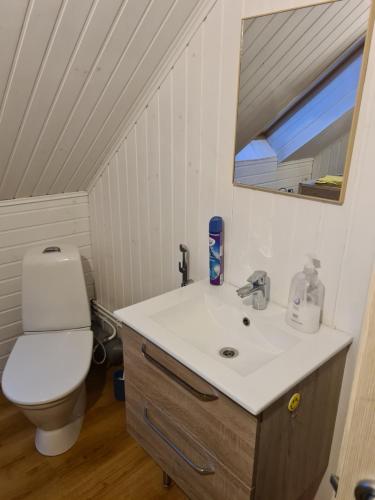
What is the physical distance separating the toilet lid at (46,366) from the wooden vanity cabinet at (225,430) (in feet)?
1.30

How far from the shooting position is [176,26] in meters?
1.41

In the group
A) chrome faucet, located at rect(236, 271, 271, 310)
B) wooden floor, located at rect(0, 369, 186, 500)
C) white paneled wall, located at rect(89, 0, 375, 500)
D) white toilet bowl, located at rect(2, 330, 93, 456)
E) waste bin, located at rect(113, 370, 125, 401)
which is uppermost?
white paneled wall, located at rect(89, 0, 375, 500)

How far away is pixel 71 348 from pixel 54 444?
0.44 m

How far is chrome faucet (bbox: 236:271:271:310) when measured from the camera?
52.3 inches

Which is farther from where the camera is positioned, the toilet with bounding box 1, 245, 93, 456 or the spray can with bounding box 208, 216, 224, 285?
the toilet with bounding box 1, 245, 93, 456

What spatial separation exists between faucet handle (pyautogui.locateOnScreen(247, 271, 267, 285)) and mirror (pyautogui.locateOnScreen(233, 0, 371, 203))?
0.95 ft

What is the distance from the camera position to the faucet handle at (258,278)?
52.6 inches

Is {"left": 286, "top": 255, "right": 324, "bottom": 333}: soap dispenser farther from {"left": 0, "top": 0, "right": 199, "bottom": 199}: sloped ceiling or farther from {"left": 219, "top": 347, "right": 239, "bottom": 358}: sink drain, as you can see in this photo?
{"left": 0, "top": 0, "right": 199, "bottom": 199}: sloped ceiling

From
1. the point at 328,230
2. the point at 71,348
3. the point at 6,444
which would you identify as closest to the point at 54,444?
the point at 6,444

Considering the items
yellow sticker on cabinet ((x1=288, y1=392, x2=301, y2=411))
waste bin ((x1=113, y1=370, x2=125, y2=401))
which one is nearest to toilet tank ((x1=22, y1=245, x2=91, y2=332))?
waste bin ((x1=113, y1=370, x2=125, y2=401))

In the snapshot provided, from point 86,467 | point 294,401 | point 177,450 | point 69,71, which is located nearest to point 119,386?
point 86,467

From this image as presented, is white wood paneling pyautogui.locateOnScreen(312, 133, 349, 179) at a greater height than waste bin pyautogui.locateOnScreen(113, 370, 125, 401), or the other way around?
white wood paneling pyautogui.locateOnScreen(312, 133, 349, 179)

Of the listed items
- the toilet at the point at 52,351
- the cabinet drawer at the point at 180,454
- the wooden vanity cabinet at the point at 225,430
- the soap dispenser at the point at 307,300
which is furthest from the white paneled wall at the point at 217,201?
the cabinet drawer at the point at 180,454

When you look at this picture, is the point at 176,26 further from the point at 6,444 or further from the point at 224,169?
the point at 6,444
